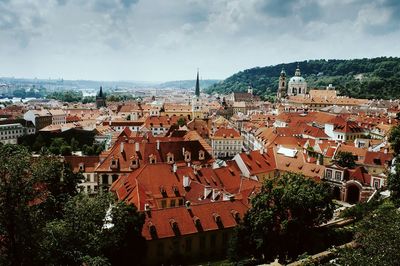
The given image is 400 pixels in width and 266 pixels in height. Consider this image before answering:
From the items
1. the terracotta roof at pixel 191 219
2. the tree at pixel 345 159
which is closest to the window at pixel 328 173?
the tree at pixel 345 159

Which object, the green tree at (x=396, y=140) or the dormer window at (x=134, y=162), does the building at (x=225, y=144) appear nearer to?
the dormer window at (x=134, y=162)

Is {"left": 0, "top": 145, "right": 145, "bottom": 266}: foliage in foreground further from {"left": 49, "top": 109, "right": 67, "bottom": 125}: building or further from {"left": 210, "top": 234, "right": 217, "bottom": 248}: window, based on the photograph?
{"left": 49, "top": 109, "right": 67, "bottom": 125}: building

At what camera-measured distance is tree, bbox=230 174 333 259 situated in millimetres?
29641

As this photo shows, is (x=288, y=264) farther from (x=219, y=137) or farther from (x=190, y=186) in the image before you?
(x=219, y=137)

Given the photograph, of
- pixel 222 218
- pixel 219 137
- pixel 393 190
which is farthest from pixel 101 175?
pixel 219 137

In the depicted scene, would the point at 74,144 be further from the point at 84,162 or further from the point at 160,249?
the point at 160,249

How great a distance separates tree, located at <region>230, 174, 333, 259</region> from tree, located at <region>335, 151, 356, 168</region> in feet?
91.8

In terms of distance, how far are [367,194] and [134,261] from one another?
111 ft

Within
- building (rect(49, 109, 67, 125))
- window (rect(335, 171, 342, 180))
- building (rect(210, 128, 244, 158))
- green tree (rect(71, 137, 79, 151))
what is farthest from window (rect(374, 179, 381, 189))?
building (rect(49, 109, 67, 125))

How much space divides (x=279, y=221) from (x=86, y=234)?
14488 millimetres

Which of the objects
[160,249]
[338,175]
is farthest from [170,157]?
[338,175]

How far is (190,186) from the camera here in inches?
1751

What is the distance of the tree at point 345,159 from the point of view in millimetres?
57531

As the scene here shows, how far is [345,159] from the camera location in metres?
57.7
